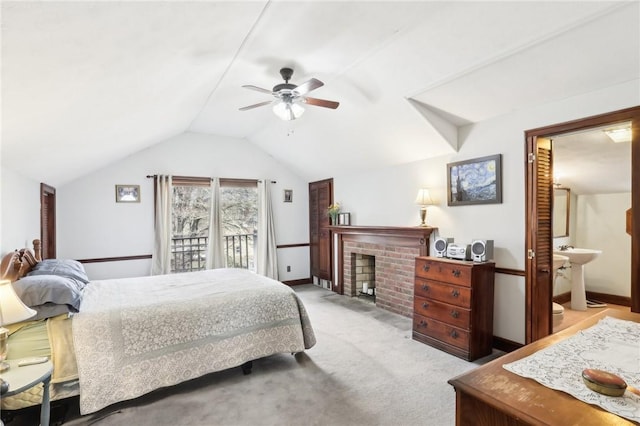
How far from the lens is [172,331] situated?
2504 millimetres

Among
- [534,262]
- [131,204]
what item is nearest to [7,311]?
[131,204]

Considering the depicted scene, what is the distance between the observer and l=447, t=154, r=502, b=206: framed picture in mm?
3287

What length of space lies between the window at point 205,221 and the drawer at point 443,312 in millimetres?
3598

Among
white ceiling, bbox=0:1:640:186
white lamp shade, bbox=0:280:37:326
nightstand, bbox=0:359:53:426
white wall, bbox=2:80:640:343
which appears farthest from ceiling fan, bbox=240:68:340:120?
nightstand, bbox=0:359:53:426

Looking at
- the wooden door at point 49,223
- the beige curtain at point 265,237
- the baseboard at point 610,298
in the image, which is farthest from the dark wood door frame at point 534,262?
the wooden door at point 49,223

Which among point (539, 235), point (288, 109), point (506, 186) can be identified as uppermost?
point (288, 109)

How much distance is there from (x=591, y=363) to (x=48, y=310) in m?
3.02

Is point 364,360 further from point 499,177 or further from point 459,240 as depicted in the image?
point 499,177

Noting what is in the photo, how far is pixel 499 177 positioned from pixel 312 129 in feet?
8.45

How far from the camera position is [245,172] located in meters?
5.92

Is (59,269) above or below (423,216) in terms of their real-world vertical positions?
below

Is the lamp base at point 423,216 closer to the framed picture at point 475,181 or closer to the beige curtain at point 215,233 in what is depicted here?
the framed picture at point 475,181

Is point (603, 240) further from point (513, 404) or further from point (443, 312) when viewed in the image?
point (513, 404)

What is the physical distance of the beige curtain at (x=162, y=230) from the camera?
5.04 metres
